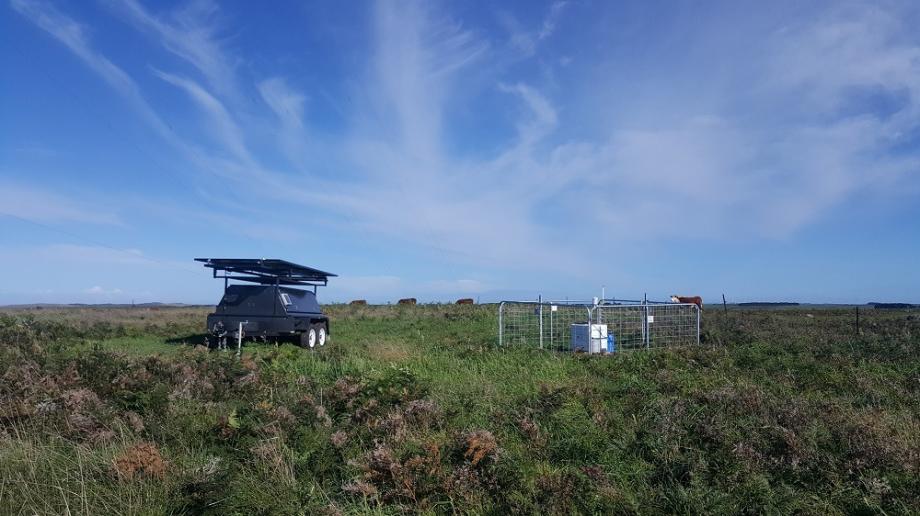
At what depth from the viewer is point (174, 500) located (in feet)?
14.4

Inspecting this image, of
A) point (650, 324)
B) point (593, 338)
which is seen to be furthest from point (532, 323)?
point (650, 324)

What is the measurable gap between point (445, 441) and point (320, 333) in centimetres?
1342

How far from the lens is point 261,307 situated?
16.3 meters

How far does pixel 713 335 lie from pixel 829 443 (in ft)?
35.0

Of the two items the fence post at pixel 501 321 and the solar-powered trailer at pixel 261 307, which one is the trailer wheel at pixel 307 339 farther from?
the fence post at pixel 501 321

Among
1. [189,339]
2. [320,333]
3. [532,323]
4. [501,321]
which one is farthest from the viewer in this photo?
[189,339]

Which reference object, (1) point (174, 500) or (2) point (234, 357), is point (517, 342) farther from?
(1) point (174, 500)

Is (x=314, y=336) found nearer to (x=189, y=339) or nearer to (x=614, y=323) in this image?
(x=189, y=339)

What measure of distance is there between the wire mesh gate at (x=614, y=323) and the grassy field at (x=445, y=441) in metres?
5.24

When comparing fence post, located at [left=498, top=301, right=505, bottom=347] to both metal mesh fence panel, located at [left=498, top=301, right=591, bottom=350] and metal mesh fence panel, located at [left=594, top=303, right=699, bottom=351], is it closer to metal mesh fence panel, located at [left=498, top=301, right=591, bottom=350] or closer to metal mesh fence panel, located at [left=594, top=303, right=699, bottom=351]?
metal mesh fence panel, located at [left=498, top=301, right=591, bottom=350]

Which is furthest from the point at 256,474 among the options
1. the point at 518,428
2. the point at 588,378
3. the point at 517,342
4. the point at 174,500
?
the point at 517,342

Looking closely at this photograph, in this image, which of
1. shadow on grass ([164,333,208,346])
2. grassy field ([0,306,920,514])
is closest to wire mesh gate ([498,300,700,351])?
grassy field ([0,306,920,514])

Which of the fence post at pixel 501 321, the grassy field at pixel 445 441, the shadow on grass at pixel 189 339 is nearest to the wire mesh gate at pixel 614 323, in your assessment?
the fence post at pixel 501 321

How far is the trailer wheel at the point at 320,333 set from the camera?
17844mm
